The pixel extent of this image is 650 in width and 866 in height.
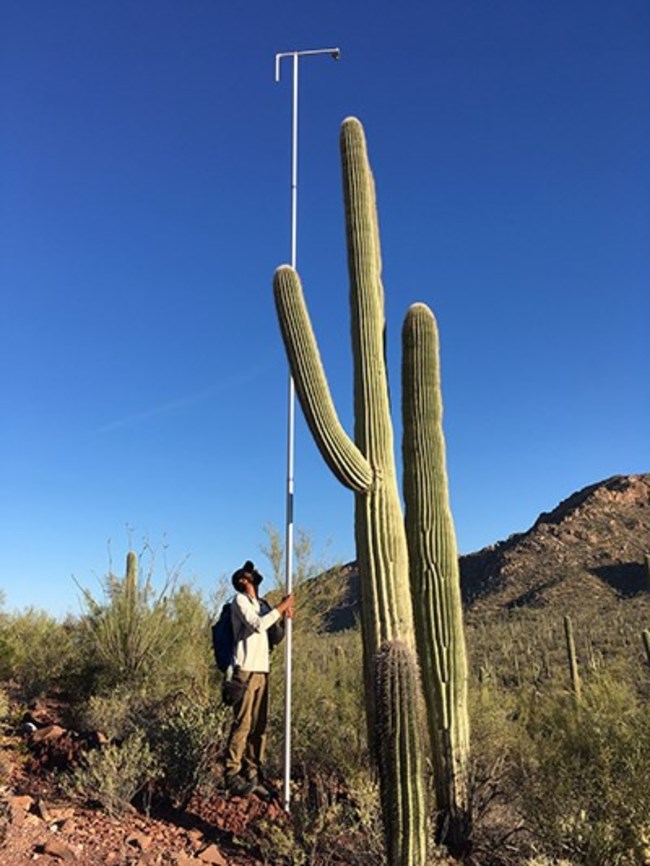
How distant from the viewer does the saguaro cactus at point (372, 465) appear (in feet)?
21.0

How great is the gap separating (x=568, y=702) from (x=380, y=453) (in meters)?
3.57

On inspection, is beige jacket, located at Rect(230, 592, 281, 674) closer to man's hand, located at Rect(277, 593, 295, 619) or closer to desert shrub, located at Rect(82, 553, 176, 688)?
man's hand, located at Rect(277, 593, 295, 619)

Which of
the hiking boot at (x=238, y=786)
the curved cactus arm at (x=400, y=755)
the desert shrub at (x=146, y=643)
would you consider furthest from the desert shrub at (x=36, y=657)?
the curved cactus arm at (x=400, y=755)

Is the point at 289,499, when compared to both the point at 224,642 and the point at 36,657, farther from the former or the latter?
the point at 36,657

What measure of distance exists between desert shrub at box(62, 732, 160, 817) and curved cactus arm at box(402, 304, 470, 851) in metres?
2.32

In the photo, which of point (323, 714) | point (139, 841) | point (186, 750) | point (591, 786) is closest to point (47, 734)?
point (186, 750)

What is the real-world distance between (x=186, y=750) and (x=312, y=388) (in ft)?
10.6

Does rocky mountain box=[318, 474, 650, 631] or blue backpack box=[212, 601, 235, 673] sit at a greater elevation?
rocky mountain box=[318, 474, 650, 631]

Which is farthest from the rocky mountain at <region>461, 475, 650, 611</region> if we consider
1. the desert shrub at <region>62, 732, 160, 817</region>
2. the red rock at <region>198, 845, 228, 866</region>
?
the red rock at <region>198, 845, 228, 866</region>

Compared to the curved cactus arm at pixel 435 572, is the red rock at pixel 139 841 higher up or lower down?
lower down

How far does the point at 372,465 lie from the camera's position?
692 centimetres

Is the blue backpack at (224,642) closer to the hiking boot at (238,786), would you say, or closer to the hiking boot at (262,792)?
the hiking boot at (238,786)

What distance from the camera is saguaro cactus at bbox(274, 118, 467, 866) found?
641 centimetres

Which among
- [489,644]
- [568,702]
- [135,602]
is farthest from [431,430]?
[489,644]
